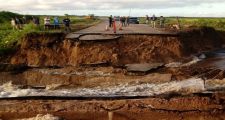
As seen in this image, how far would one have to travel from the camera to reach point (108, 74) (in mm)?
22281

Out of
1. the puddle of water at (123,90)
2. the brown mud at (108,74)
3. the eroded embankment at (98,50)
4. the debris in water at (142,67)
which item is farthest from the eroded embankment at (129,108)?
the eroded embankment at (98,50)

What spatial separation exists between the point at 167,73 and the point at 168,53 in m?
3.69

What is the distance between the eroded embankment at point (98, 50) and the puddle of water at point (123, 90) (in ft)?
13.2

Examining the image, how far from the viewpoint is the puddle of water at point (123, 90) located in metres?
18.7

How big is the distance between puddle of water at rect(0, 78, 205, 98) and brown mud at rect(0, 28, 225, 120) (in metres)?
0.71

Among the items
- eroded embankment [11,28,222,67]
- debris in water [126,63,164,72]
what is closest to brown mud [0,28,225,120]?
eroded embankment [11,28,222,67]

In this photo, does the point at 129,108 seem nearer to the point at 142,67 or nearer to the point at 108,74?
the point at 108,74

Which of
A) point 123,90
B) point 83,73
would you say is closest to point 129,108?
point 123,90

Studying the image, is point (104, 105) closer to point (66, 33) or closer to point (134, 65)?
point (134, 65)

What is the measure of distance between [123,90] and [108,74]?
2.81m

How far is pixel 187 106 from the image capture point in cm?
1566

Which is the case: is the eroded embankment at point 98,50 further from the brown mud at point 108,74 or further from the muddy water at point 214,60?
the muddy water at point 214,60

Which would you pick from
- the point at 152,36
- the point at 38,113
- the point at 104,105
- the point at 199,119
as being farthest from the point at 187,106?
the point at 152,36

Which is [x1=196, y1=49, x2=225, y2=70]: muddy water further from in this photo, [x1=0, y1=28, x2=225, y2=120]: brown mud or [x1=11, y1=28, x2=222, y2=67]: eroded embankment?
[x1=11, y1=28, x2=222, y2=67]: eroded embankment
